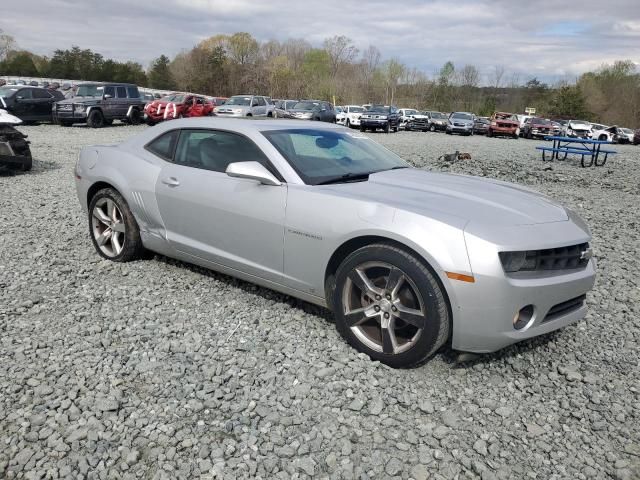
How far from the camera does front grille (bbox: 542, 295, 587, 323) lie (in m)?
3.06

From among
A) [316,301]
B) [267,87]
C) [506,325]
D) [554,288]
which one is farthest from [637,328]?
[267,87]

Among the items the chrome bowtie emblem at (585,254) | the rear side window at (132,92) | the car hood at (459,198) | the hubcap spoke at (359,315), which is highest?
the rear side window at (132,92)

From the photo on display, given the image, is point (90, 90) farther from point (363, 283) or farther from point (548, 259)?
point (548, 259)

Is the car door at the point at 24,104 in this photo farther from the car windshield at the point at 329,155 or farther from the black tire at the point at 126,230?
the car windshield at the point at 329,155

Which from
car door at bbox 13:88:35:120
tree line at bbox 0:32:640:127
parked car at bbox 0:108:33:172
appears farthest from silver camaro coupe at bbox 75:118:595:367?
tree line at bbox 0:32:640:127

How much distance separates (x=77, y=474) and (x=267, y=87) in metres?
74.7

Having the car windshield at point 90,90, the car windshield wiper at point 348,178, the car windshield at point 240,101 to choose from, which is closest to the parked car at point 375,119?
the car windshield at point 240,101

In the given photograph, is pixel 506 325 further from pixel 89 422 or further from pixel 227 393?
pixel 89 422

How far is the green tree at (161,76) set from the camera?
72625 mm

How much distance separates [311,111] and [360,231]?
23967 mm

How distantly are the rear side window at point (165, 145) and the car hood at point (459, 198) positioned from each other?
1685mm

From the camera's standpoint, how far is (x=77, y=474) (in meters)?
2.29

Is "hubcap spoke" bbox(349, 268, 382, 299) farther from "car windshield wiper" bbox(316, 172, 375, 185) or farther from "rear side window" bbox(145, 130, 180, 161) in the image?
"rear side window" bbox(145, 130, 180, 161)

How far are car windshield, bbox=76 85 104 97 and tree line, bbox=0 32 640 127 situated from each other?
47206 millimetres
